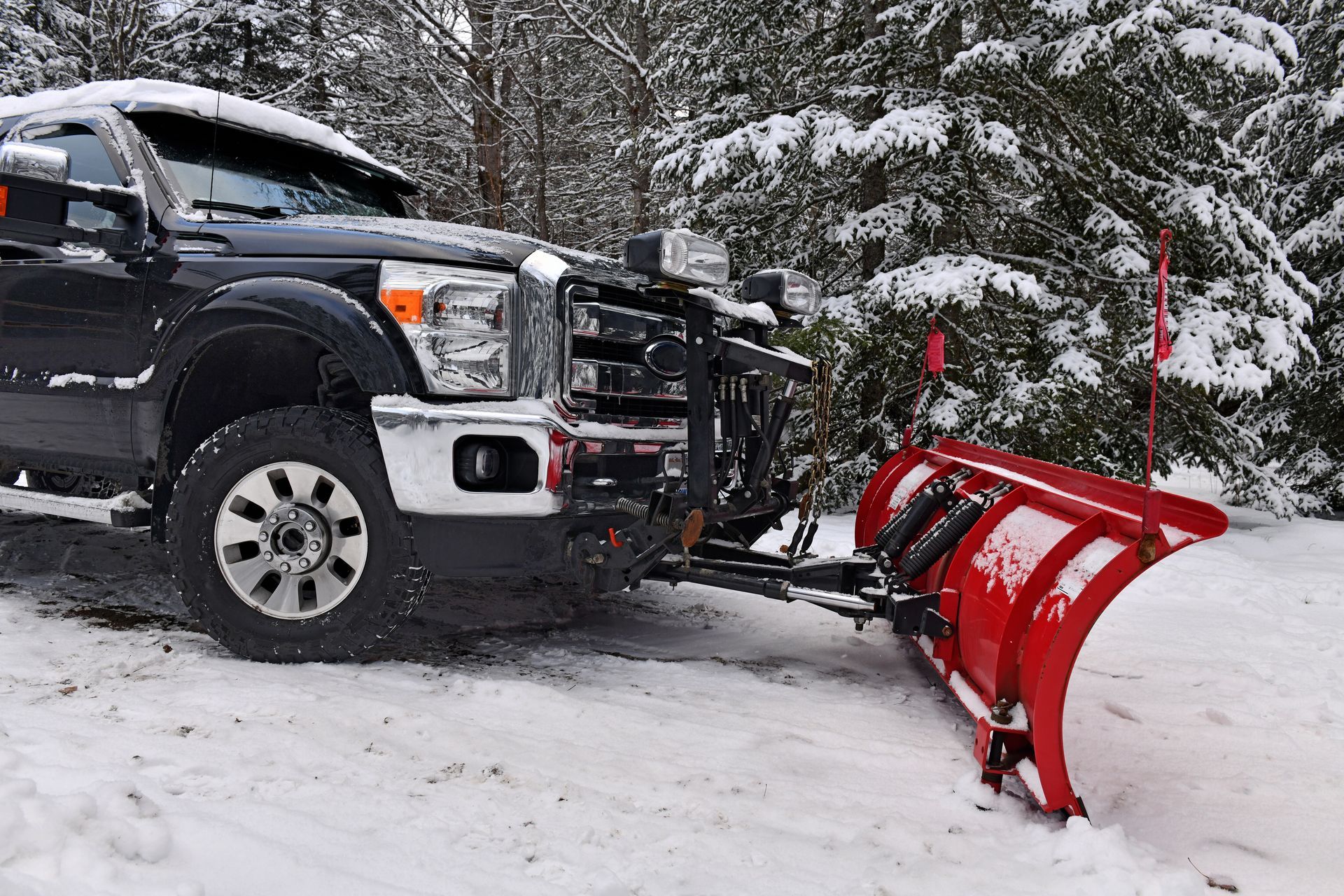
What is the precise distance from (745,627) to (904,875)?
2233 millimetres

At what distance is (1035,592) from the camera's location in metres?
2.63

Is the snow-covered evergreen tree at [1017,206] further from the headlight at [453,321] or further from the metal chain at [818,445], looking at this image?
the headlight at [453,321]

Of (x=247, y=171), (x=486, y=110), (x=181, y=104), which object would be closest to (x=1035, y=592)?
(x=247, y=171)

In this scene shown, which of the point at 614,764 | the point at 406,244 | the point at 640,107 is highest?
the point at 640,107

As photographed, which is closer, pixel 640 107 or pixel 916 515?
pixel 916 515

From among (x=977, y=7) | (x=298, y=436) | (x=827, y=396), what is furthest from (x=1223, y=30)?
(x=298, y=436)

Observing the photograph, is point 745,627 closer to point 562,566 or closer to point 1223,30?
point 562,566

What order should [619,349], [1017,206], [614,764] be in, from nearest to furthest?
[614,764], [619,349], [1017,206]

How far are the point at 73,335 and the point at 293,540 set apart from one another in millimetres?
1518

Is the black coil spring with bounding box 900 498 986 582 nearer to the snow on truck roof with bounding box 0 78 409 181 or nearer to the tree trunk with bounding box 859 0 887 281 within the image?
the snow on truck roof with bounding box 0 78 409 181

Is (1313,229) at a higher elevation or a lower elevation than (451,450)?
higher

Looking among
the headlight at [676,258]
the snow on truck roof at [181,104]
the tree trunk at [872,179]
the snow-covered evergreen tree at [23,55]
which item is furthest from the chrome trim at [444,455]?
the snow-covered evergreen tree at [23,55]

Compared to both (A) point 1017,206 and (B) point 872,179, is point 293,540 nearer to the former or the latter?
(B) point 872,179

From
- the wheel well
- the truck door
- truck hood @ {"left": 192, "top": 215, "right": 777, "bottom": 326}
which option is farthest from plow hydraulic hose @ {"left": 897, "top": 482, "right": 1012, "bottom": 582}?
the truck door
